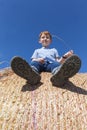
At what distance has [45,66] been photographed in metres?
5.44

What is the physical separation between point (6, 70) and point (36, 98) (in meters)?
2.12

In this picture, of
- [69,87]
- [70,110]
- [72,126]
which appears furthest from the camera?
[69,87]

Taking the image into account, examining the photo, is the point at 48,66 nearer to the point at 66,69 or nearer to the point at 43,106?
the point at 66,69

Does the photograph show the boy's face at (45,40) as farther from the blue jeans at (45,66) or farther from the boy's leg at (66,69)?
the boy's leg at (66,69)

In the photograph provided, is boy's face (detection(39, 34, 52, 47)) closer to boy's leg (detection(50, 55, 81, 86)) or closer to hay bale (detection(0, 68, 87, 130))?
hay bale (detection(0, 68, 87, 130))

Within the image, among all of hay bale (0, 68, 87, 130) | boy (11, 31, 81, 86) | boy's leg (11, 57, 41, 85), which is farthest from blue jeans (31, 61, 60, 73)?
boy's leg (11, 57, 41, 85)

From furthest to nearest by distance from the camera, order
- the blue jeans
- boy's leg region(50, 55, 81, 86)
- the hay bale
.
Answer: the blue jeans → boy's leg region(50, 55, 81, 86) → the hay bale

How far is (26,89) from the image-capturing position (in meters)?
4.65

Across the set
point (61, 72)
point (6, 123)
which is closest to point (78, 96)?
point (61, 72)

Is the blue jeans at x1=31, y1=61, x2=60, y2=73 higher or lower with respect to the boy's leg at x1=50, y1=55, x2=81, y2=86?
higher

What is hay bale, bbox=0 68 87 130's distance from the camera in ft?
12.3

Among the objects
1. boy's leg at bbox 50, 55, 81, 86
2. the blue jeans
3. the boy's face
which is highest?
the boy's face

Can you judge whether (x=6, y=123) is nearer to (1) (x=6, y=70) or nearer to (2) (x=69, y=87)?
(2) (x=69, y=87)

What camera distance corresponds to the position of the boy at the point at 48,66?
4.43 meters
